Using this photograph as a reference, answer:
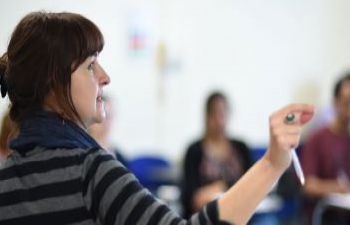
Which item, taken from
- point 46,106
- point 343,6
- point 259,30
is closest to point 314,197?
point 259,30

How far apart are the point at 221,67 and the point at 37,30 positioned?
173 inches

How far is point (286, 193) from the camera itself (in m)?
4.96

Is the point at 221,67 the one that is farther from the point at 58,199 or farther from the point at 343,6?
the point at 58,199

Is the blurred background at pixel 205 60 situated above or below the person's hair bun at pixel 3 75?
below

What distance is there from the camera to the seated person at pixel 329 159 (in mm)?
4090

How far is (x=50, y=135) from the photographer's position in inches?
49.8

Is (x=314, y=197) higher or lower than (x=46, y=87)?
lower

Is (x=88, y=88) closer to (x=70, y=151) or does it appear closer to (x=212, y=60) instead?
(x=70, y=151)

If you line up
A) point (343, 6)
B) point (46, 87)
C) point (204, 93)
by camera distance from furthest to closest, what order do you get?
point (343, 6)
point (204, 93)
point (46, 87)

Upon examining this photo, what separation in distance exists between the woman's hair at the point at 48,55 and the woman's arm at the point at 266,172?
34 centimetres

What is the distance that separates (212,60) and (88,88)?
4.35m

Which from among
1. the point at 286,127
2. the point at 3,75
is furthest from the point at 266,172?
the point at 3,75

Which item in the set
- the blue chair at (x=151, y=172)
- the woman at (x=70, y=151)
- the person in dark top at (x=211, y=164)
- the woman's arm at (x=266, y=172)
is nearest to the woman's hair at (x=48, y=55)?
the woman at (x=70, y=151)

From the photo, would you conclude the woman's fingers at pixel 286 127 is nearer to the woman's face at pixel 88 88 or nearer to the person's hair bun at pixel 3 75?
the woman's face at pixel 88 88
